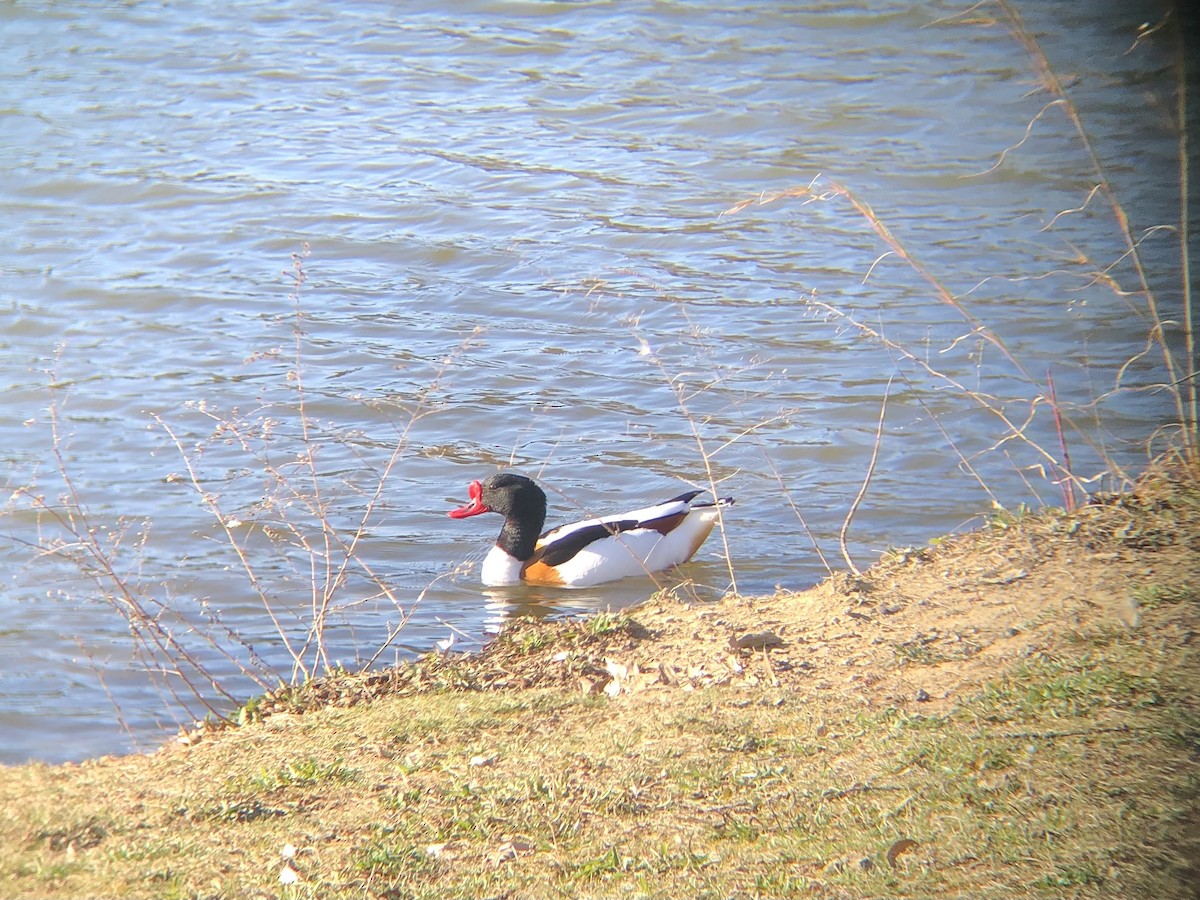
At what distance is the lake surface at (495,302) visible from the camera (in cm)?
787

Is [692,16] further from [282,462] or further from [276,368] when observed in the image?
[282,462]

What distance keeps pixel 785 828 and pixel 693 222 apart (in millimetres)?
11037

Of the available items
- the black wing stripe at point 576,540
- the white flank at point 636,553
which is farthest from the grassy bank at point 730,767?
the white flank at point 636,553

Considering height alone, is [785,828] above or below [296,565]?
above

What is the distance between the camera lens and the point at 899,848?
3.33 metres

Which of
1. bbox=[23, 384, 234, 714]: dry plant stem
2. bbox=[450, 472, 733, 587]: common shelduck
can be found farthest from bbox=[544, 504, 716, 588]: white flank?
bbox=[23, 384, 234, 714]: dry plant stem

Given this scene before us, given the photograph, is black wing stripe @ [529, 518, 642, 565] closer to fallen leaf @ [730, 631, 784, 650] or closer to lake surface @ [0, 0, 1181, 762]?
lake surface @ [0, 0, 1181, 762]

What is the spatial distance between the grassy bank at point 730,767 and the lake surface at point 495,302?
3.51 feet

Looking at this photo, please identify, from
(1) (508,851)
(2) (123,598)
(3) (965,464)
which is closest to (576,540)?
Answer: (2) (123,598)

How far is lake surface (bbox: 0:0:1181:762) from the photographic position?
7.87 metres

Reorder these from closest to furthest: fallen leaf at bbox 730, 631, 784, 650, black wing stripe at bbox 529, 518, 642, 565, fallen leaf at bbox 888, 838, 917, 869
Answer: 1. fallen leaf at bbox 888, 838, 917, 869
2. fallen leaf at bbox 730, 631, 784, 650
3. black wing stripe at bbox 529, 518, 642, 565

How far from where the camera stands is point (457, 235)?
14.0 m

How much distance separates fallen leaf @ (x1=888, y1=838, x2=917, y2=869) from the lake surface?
2822mm

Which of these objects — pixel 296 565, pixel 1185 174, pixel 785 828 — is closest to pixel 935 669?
pixel 785 828
